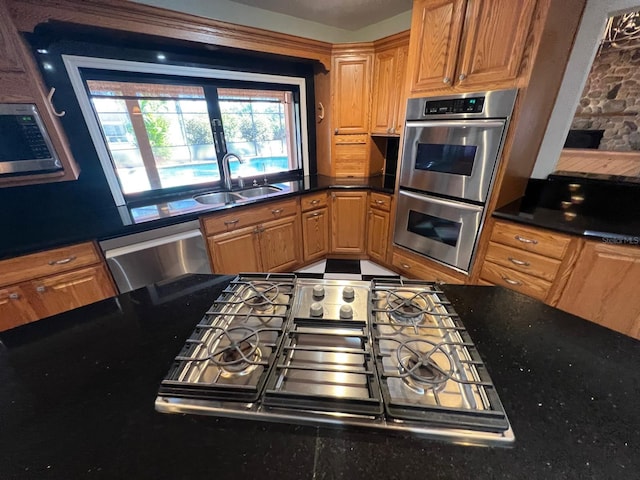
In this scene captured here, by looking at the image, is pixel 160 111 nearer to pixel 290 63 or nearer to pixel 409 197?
pixel 290 63

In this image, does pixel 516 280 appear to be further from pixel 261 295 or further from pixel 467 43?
pixel 261 295

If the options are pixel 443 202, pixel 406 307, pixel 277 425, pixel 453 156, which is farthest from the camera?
pixel 443 202

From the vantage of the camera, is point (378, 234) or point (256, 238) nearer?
point (256, 238)

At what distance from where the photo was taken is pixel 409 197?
7.20ft

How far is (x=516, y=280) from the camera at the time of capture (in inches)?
67.9

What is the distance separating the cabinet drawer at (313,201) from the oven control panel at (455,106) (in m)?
1.15

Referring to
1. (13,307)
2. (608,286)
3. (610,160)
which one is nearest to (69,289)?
(13,307)

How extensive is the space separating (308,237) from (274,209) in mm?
529

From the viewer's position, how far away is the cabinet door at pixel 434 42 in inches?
64.7

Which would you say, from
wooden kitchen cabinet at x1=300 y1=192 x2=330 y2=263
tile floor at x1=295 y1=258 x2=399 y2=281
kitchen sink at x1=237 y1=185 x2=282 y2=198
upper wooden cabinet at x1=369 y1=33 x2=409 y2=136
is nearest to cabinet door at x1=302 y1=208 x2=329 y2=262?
wooden kitchen cabinet at x1=300 y1=192 x2=330 y2=263

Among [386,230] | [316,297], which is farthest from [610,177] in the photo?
[316,297]

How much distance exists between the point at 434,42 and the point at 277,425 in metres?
2.29

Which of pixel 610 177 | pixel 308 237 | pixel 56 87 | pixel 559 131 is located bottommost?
pixel 308 237

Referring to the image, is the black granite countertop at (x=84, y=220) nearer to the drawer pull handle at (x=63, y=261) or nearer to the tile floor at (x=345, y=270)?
the drawer pull handle at (x=63, y=261)
